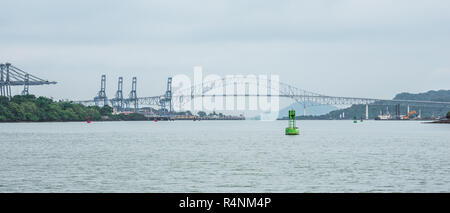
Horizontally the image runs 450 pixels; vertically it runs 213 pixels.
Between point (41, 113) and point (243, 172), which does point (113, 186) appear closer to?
point (243, 172)

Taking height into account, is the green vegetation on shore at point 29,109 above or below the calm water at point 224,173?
above

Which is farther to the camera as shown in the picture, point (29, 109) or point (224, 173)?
point (29, 109)

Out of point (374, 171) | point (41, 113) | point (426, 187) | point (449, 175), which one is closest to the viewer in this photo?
point (426, 187)

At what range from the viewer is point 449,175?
2964 centimetres

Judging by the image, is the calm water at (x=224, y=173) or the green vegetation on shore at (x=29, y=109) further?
the green vegetation on shore at (x=29, y=109)

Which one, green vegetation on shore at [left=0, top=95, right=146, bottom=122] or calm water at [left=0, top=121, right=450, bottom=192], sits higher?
green vegetation on shore at [left=0, top=95, right=146, bottom=122]

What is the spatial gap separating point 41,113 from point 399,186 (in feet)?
545

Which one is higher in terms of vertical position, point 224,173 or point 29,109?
point 29,109

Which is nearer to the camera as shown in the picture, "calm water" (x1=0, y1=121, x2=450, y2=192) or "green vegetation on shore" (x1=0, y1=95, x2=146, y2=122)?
"calm water" (x1=0, y1=121, x2=450, y2=192)
